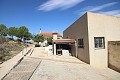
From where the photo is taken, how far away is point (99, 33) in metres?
16.7

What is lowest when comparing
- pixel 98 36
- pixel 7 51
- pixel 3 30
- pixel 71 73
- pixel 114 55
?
pixel 71 73

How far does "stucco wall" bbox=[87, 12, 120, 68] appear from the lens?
648 inches

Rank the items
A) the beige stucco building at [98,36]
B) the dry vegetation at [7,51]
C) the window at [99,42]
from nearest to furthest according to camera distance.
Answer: the beige stucco building at [98,36] < the window at [99,42] < the dry vegetation at [7,51]

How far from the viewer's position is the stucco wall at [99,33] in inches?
648

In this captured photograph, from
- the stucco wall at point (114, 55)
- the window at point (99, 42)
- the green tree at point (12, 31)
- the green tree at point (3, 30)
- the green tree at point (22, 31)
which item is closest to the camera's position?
A: the stucco wall at point (114, 55)

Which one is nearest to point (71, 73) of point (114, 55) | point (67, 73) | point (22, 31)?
point (67, 73)

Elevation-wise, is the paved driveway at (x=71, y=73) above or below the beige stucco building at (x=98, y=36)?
below

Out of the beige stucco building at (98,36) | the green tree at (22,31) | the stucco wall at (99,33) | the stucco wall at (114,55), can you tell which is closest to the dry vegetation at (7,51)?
the beige stucco building at (98,36)

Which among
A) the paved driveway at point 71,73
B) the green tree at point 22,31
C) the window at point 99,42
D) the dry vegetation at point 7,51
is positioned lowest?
the paved driveway at point 71,73

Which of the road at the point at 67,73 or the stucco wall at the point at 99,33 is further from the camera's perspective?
the stucco wall at the point at 99,33

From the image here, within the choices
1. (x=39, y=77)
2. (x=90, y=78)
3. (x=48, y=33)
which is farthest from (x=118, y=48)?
(x=48, y=33)

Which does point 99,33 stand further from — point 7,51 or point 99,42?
point 7,51

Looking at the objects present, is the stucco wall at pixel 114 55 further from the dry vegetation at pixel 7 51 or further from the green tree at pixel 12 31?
the green tree at pixel 12 31

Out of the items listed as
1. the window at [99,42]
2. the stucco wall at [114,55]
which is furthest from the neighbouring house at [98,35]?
the stucco wall at [114,55]
